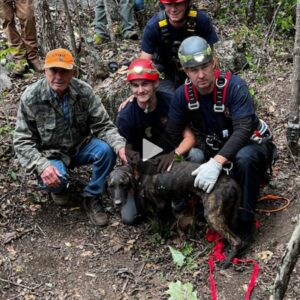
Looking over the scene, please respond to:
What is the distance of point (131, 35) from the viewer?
9.29m

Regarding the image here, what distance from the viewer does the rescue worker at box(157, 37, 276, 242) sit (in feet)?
15.0

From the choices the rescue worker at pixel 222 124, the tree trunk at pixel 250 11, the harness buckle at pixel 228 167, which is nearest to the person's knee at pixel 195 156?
the rescue worker at pixel 222 124

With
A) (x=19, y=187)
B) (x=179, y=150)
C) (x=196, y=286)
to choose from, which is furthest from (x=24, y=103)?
(x=196, y=286)

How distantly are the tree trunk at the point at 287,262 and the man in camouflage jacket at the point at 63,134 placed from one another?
9.54 feet

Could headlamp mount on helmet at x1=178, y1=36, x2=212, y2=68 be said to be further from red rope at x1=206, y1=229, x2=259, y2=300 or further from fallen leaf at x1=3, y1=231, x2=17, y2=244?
fallen leaf at x1=3, y1=231, x2=17, y2=244

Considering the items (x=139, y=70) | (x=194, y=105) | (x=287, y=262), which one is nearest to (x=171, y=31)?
(x=139, y=70)

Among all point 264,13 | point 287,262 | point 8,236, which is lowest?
point 264,13

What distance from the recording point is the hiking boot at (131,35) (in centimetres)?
930

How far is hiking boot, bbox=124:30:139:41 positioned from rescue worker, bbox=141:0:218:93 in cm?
344

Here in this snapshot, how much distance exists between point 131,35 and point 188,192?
531cm

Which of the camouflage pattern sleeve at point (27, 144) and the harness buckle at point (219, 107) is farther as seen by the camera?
the camouflage pattern sleeve at point (27, 144)

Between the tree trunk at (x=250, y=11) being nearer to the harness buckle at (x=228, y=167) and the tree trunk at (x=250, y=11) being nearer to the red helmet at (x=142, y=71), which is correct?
the red helmet at (x=142, y=71)

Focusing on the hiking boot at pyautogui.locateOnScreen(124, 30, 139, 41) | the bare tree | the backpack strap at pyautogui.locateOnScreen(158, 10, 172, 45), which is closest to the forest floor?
the bare tree

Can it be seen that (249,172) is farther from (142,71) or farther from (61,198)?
(61,198)
